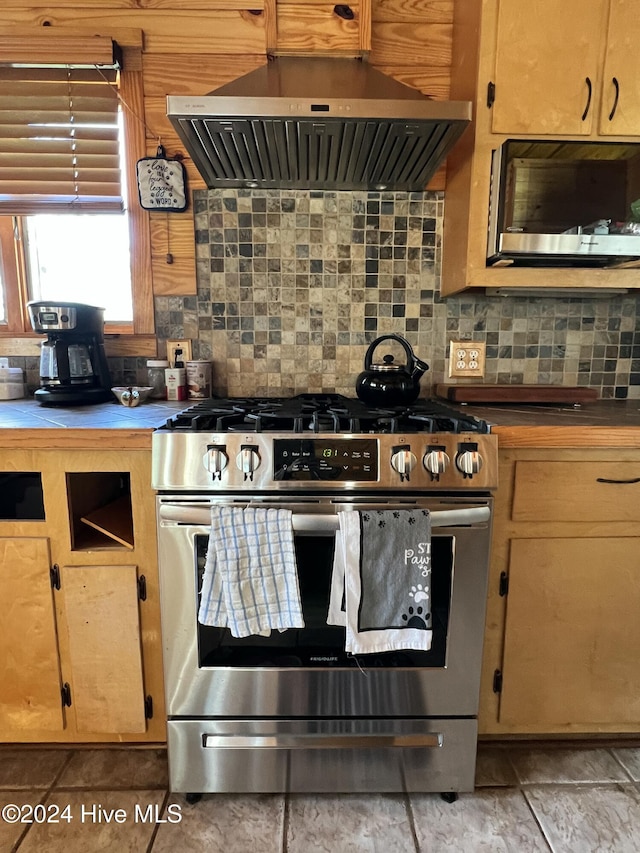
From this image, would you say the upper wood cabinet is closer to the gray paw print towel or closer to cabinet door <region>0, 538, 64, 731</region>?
the gray paw print towel

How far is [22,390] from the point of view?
173cm

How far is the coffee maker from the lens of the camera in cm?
153

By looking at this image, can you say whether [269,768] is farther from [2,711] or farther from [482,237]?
[482,237]

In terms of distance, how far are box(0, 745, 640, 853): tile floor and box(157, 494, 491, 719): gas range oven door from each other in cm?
24

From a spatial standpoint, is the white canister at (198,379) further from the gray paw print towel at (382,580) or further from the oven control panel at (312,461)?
the gray paw print towel at (382,580)

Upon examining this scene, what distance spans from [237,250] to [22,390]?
2.98 ft

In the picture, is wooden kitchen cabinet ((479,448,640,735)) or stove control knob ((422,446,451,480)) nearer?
stove control knob ((422,446,451,480))

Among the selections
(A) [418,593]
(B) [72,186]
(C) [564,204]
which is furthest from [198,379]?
(C) [564,204]

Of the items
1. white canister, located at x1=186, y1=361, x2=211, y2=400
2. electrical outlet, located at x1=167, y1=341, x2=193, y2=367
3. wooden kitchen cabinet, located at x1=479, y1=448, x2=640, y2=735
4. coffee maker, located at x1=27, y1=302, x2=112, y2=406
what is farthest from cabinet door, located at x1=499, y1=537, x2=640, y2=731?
coffee maker, located at x1=27, y1=302, x2=112, y2=406

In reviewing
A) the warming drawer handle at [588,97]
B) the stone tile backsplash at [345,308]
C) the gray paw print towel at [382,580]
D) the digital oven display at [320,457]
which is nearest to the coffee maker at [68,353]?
the stone tile backsplash at [345,308]

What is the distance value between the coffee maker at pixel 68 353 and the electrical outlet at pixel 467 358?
1246mm

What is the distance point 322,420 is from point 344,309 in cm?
74

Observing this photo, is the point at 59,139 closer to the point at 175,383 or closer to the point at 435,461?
the point at 175,383

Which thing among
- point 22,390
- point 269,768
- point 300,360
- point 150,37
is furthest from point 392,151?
point 269,768
